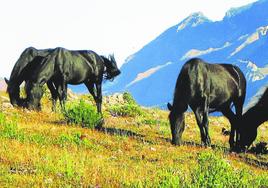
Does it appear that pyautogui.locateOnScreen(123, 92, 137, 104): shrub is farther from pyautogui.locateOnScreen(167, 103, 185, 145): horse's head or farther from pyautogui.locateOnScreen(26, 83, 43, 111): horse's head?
pyautogui.locateOnScreen(167, 103, 185, 145): horse's head

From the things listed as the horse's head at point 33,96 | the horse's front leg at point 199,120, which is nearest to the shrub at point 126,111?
the horse's head at point 33,96

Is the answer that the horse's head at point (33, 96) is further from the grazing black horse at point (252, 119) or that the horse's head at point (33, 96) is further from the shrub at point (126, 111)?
the shrub at point (126, 111)

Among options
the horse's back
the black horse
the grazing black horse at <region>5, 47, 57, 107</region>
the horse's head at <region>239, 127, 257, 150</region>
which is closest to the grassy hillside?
the horse's head at <region>239, 127, 257, 150</region>

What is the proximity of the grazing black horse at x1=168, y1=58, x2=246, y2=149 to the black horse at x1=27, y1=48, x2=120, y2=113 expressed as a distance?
593 centimetres

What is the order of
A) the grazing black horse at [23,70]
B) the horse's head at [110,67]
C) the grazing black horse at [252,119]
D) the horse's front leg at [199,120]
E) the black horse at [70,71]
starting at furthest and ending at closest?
the horse's head at [110,67] → the grazing black horse at [23,70] → the black horse at [70,71] → the grazing black horse at [252,119] → the horse's front leg at [199,120]

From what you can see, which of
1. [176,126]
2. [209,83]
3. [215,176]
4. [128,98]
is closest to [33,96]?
[176,126]

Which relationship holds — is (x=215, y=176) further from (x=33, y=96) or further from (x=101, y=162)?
(x=33, y=96)

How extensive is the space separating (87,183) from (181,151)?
5967 millimetres

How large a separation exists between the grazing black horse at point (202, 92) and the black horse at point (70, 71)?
19.5 feet

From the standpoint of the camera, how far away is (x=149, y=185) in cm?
727

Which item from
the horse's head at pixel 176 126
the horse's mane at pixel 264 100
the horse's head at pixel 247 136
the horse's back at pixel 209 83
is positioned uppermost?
the horse's back at pixel 209 83

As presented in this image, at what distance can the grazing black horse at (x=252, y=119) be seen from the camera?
17.2 m

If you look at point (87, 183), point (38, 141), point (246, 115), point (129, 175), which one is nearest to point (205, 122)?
point (246, 115)

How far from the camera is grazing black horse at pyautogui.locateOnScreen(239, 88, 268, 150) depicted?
1722 centimetres
